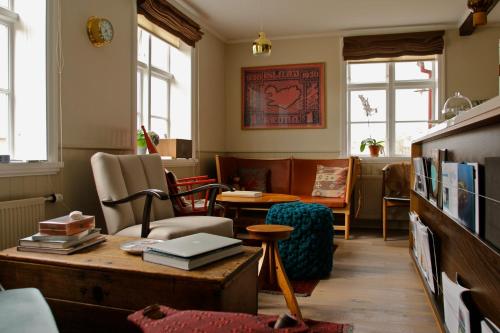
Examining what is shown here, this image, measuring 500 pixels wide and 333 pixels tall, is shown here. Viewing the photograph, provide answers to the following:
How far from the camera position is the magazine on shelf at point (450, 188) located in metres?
1.74

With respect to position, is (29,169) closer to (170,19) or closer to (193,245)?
(193,245)

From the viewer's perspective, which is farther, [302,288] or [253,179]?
[253,179]

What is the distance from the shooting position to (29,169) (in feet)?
8.06

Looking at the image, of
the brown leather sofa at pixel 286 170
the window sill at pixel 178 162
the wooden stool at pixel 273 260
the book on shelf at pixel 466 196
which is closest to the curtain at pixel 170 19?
the window sill at pixel 178 162

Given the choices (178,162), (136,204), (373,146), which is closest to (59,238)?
(136,204)

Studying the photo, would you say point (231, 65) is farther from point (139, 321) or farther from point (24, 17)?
point (139, 321)

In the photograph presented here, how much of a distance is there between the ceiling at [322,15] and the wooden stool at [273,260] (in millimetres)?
2828

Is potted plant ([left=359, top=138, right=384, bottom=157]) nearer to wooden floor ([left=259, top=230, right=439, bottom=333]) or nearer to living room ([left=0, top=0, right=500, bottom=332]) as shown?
living room ([left=0, top=0, right=500, bottom=332])

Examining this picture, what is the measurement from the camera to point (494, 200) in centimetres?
124

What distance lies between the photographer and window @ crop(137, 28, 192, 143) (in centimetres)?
400

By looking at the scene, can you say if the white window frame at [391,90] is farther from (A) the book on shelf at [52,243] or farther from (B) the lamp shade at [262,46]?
(A) the book on shelf at [52,243]

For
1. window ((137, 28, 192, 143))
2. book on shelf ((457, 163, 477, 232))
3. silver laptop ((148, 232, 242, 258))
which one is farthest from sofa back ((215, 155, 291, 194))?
book on shelf ((457, 163, 477, 232))

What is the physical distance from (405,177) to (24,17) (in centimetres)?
415

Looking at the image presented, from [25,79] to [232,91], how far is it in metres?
3.50
